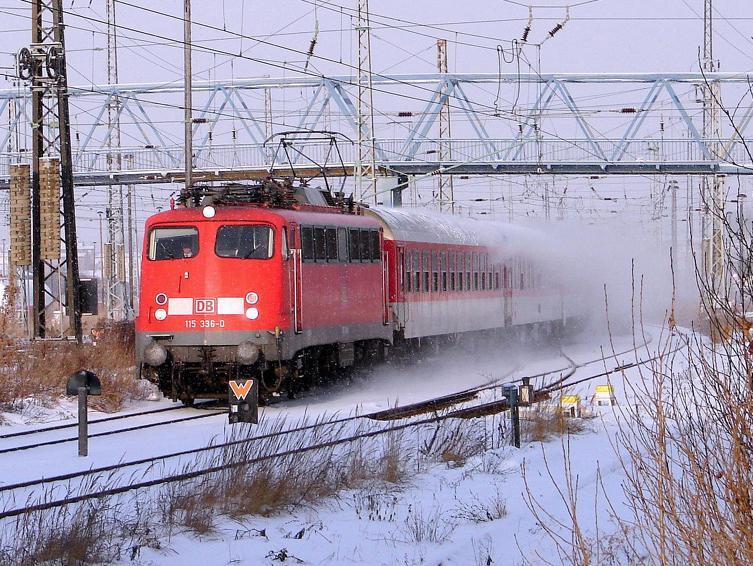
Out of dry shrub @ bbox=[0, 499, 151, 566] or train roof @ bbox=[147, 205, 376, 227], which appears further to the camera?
train roof @ bbox=[147, 205, 376, 227]

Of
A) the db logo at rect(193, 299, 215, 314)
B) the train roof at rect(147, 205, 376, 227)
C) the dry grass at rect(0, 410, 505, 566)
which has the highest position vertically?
the train roof at rect(147, 205, 376, 227)

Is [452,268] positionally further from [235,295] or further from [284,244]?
[235,295]

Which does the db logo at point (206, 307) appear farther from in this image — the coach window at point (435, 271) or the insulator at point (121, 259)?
the insulator at point (121, 259)

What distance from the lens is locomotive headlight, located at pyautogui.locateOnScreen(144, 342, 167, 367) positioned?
19.3 meters

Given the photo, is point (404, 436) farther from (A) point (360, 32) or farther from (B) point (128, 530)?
(A) point (360, 32)

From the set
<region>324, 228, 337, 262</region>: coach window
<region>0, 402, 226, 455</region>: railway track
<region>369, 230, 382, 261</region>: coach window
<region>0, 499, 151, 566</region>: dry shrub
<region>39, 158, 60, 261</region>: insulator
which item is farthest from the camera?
<region>39, 158, 60, 261</region>: insulator

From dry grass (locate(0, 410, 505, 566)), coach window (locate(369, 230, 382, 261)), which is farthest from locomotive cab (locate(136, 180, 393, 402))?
dry grass (locate(0, 410, 505, 566))

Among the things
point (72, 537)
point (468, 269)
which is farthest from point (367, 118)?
point (72, 537)

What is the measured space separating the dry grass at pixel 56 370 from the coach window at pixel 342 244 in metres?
4.19

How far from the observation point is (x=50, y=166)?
25.5m

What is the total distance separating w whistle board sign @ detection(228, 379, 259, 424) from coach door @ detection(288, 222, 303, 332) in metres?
2.85

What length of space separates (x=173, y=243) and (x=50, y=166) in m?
6.70

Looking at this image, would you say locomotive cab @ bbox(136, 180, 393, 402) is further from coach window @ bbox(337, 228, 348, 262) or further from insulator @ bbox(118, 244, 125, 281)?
insulator @ bbox(118, 244, 125, 281)

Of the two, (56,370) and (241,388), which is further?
(56,370)
